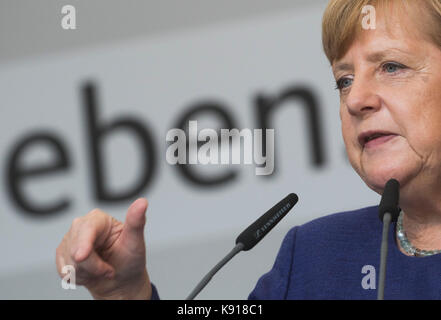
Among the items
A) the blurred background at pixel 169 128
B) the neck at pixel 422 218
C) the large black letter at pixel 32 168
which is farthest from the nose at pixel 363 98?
the large black letter at pixel 32 168

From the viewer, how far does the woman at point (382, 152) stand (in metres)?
0.89

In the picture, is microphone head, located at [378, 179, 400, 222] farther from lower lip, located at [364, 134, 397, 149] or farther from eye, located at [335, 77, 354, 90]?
eye, located at [335, 77, 354, 90]

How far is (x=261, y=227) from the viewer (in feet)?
2.66

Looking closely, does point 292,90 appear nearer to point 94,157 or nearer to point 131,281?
point 94,157

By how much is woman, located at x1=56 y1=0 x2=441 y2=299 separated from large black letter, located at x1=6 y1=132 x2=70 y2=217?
1015mm

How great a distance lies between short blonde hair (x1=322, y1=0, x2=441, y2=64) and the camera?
926 mm

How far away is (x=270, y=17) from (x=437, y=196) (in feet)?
3.58

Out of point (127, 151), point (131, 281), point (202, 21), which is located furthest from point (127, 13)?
point (131, 281)

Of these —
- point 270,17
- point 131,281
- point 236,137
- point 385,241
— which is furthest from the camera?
point 270,17

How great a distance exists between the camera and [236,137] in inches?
70.8

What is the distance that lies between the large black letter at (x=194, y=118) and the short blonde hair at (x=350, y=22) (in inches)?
31.3

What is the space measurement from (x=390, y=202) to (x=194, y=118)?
44.6 inches

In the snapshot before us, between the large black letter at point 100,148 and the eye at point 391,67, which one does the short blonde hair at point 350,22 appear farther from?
the large black letter at point 100,148

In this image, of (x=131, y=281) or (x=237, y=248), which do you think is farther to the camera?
(x=131, y=281)
